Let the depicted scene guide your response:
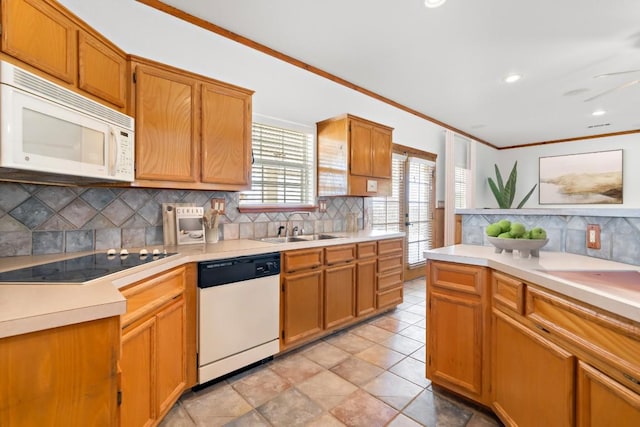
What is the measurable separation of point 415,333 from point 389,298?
54 centimetres

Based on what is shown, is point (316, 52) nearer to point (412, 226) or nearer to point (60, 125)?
point (60, 125)

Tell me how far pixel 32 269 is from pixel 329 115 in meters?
3.01

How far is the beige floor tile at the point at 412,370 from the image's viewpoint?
211cm

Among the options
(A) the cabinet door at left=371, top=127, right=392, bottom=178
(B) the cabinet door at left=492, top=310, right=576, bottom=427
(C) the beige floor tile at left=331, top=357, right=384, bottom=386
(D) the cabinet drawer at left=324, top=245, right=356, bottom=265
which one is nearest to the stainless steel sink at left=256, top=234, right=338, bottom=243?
(D) the cabinet drawer at left=324, top=245, right=356, bottom=265

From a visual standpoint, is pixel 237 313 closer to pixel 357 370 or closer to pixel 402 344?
pixel 357 370

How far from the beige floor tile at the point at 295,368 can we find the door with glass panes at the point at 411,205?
2.26 metres

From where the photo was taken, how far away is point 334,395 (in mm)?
1946

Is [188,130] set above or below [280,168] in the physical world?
above

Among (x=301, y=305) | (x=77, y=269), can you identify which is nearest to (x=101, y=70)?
(x=77, y=269)

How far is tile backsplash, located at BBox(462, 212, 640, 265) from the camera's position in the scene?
1514 millimetres

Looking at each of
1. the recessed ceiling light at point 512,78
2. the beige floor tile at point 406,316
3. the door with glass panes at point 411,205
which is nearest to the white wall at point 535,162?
the door with glass panes at point 411,205

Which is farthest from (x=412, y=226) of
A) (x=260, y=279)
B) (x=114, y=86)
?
(x=114, y=86)

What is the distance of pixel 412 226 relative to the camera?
15.8 feet

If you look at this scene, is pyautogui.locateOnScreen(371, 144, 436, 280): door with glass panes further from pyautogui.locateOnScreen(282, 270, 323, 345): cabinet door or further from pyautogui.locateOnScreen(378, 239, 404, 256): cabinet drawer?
pyautogui.locateOnScreen(282, 270, 323, 345): cabinet door
